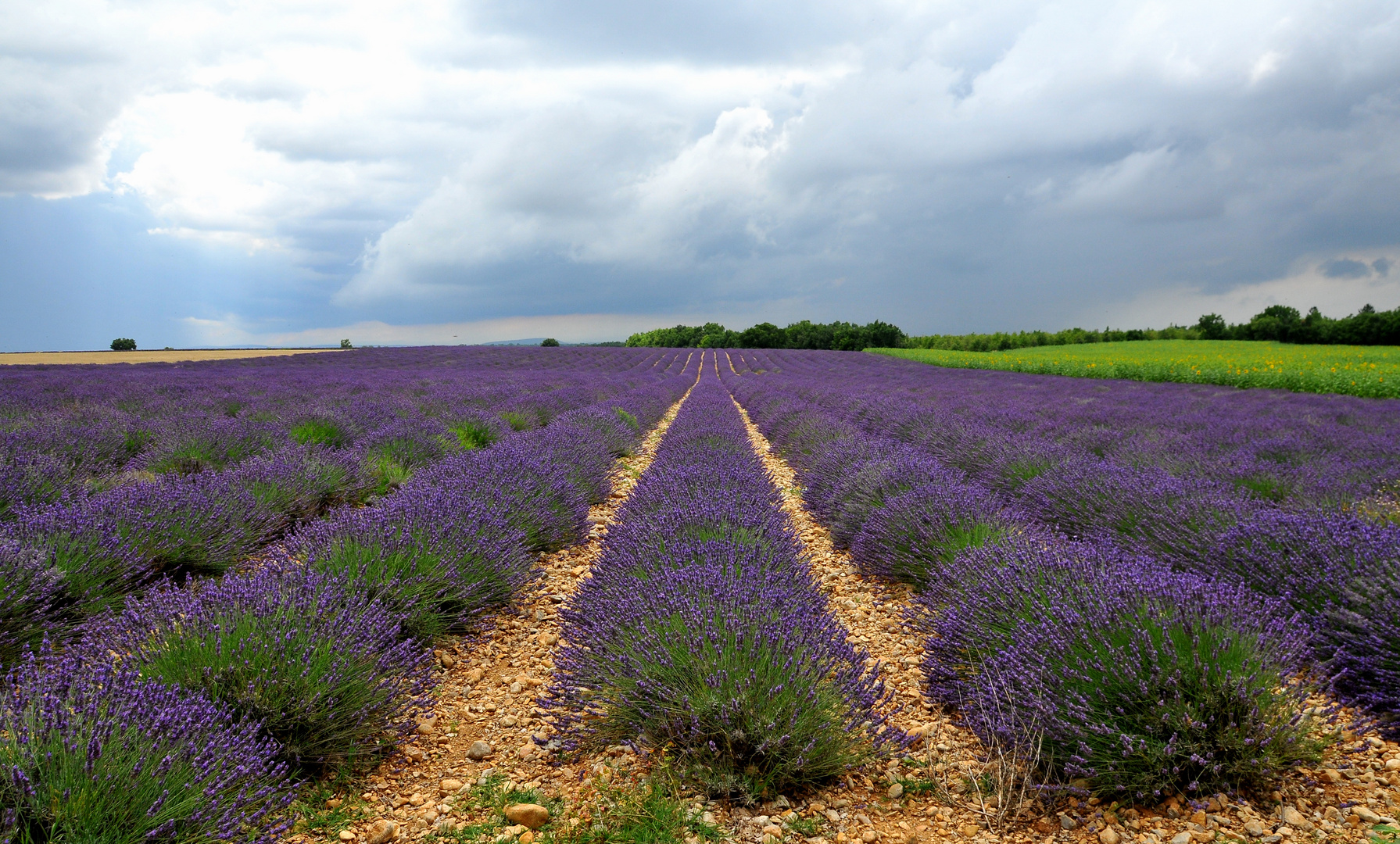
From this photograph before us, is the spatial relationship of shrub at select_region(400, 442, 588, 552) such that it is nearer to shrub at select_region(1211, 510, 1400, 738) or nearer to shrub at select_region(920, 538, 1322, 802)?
shrub at select_region(920, 538, 1322, 802)

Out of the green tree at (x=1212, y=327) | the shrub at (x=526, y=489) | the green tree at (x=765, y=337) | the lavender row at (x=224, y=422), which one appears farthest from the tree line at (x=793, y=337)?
the shrub at (x=526, y=489)

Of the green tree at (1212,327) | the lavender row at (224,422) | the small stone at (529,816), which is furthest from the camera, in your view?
the green tree at (1212,327)

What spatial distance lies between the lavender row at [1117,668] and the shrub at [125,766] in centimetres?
216

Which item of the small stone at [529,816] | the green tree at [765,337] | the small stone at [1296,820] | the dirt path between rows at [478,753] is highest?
the green tree at [765,337]

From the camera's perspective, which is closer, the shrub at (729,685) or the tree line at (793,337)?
the shrub at (729,685)

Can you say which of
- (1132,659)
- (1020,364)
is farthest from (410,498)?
(1020,364)

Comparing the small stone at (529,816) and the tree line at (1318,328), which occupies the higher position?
the tree line at (1318,328)

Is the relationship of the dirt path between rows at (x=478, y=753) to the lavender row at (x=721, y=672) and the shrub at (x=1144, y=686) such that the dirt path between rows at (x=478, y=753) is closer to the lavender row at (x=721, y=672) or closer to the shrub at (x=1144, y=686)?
the lavender row at (x=721, y=672)

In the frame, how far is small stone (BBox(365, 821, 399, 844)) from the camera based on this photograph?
1.79 m

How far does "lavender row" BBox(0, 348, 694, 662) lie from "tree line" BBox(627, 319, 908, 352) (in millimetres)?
53042

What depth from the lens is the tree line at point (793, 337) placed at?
6038 cm

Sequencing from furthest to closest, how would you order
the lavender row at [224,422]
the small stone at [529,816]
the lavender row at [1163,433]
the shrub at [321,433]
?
1. the shrub at [321,433]
2. the lavender row at [224,422]
3. the lavender row at [1163,433]
4. the small stone at [529,816]

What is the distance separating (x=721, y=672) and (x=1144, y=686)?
48.4 inches

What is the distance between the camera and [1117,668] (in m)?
1.88
